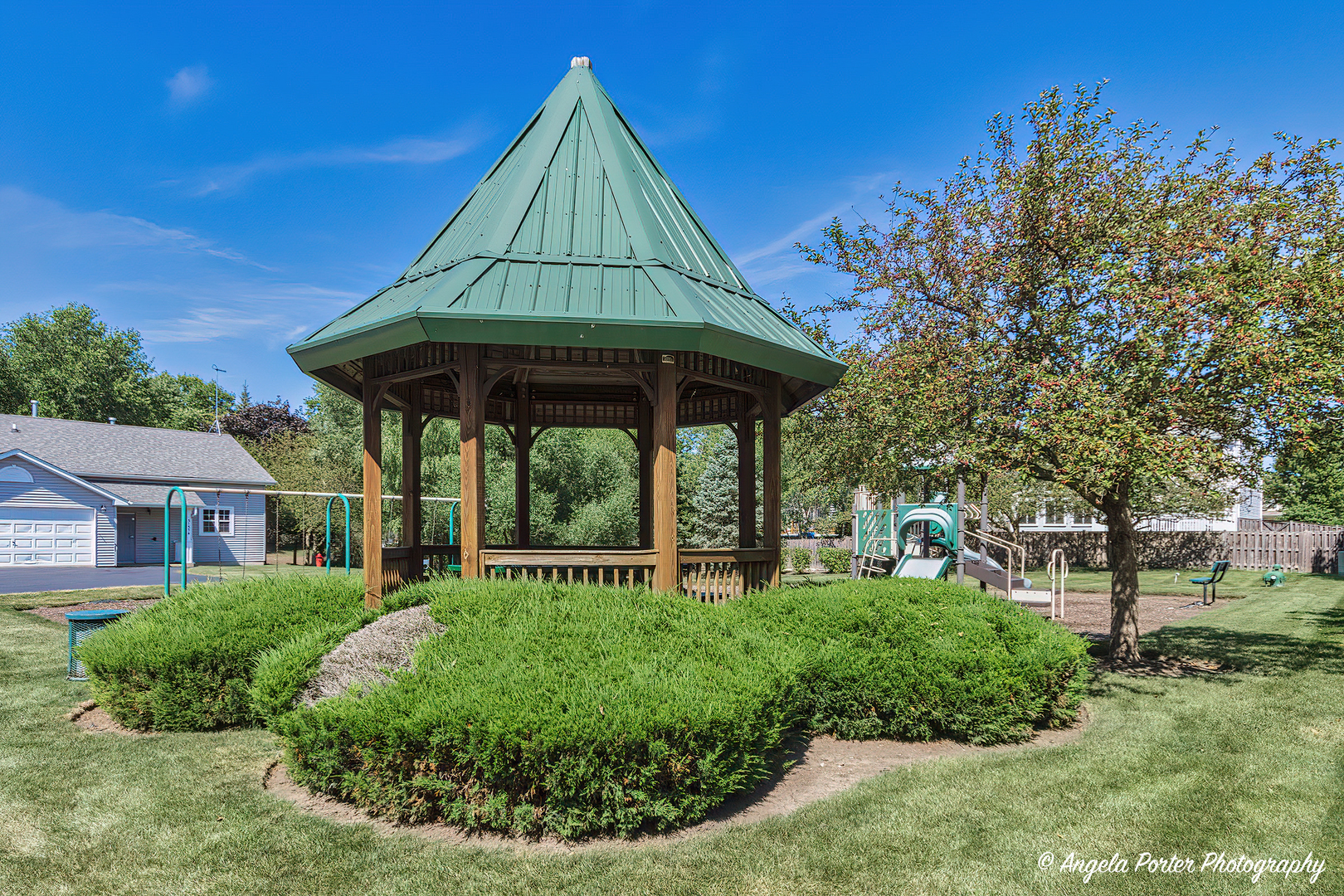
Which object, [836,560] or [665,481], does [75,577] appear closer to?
[665,481]

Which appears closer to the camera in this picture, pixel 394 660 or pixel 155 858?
pixel 155 858

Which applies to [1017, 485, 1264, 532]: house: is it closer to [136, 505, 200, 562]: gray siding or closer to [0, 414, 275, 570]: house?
[0, 414, 275, 570]: house

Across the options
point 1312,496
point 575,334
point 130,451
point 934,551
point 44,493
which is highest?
point 575,334

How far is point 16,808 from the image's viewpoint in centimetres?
518

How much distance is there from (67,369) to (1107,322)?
181ft

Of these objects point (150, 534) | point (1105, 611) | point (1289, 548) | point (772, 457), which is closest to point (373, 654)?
point (772, 457)

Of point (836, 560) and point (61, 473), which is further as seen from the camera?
point (836, 560)

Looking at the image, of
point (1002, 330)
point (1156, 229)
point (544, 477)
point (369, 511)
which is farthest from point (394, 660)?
point (544, 477)

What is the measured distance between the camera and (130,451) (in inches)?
1310

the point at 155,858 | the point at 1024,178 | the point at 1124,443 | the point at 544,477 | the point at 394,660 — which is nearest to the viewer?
the point at 155,858

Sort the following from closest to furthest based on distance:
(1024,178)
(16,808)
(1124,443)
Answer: (16,808) → (1124,443) → (1024,178)

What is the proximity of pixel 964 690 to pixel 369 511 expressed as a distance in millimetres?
6382

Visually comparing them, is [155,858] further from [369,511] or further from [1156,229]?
[1156,229]

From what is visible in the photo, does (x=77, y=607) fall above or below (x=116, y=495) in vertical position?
below
